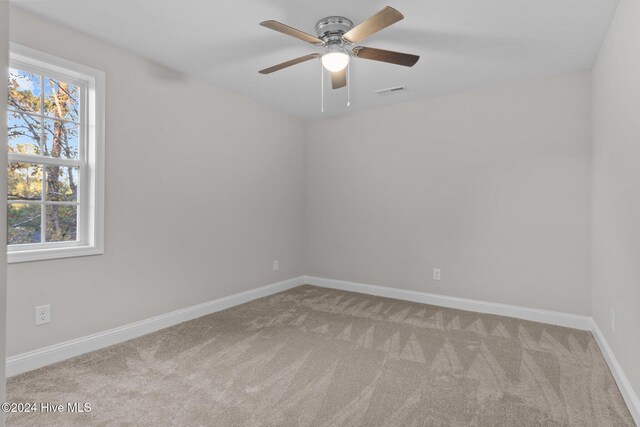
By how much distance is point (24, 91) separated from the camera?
2.48 meters

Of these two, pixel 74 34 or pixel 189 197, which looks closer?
pixel 74 34

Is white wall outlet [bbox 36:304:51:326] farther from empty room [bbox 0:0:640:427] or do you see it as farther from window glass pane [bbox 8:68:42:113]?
window glass pane [bbox 8:68:42:113]

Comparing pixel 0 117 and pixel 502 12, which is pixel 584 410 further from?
pixel 0 117

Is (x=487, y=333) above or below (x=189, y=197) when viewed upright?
below

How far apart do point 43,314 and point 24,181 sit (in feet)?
3.11

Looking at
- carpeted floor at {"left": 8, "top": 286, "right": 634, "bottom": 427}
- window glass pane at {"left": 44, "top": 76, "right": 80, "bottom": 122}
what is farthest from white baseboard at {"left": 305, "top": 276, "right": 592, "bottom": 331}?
window glass pane at {"left": 44, "top": 76, "right": 80, "bottom": 122}

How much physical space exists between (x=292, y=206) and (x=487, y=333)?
2839mm

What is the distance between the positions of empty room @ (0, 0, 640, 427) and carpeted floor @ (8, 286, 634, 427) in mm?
20

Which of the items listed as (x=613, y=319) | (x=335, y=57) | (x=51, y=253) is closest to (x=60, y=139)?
(x=51, y=253)

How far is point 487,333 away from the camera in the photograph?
10.3ft

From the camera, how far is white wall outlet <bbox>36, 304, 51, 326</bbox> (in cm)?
242

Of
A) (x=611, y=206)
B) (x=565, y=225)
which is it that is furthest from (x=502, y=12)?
(x=565, y=225)

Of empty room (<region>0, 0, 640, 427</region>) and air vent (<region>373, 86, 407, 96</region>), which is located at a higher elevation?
air vent (<region>373, 86, 407, 96</region>)

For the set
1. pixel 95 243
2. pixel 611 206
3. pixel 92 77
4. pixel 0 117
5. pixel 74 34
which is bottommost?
pixel 95 243
